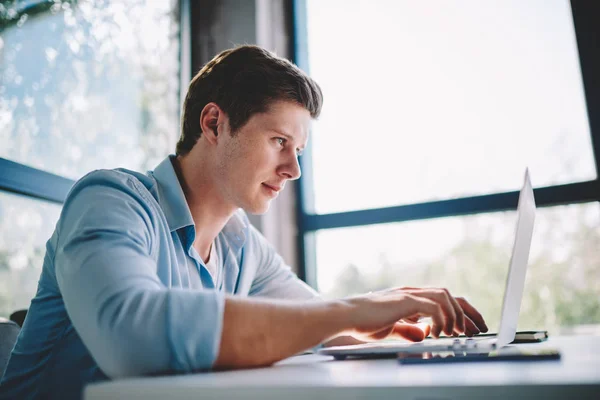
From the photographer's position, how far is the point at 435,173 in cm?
201

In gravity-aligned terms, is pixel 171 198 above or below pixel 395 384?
above

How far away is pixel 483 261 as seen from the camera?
1857mm

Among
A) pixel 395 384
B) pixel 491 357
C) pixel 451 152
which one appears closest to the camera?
pixel 395 384

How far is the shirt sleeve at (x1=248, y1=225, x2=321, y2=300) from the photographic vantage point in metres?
1.35

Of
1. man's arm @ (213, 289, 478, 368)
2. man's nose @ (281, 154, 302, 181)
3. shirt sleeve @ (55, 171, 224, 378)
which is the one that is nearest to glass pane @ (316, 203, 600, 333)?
man's nose @ (281, 154, 302, 181)

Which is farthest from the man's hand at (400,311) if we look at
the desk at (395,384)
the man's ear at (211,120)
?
the man's ear at (211,120)

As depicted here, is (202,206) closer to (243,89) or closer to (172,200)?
(172,200)

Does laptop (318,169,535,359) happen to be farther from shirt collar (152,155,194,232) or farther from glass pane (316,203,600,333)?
glass pane (316,203,600,333)

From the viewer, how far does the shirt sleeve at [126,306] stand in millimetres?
564

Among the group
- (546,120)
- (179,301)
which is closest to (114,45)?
(179,301)

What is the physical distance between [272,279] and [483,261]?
3.05 feet

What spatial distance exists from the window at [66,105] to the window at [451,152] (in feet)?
2.49

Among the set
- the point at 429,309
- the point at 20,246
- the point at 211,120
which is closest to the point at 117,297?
the point at 429,309

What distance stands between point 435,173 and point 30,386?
1.64 m
